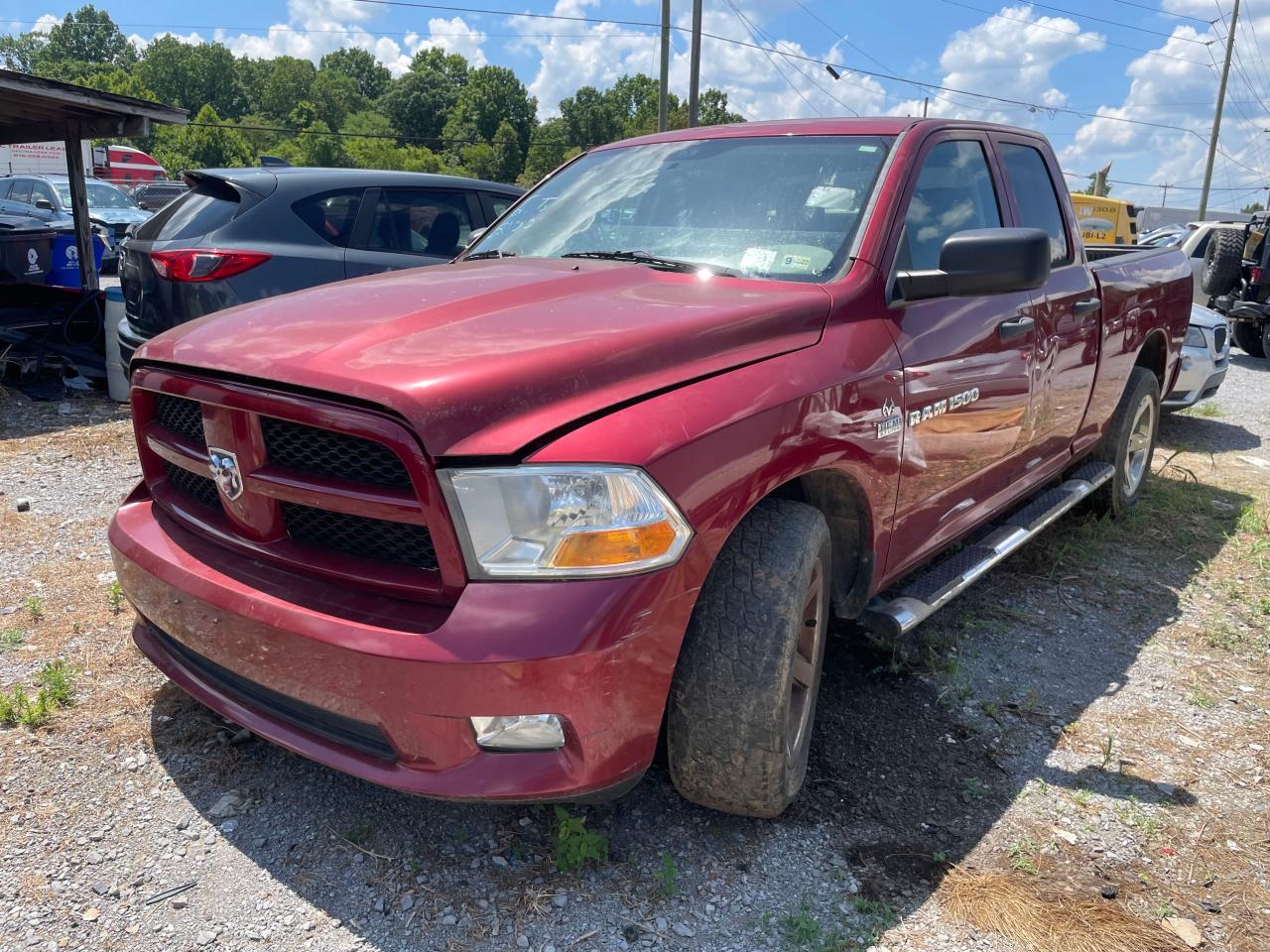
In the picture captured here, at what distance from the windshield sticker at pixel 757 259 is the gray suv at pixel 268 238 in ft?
11.4

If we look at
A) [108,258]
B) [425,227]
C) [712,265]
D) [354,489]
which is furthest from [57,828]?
[108,258]

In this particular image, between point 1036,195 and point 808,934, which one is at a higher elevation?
point 1036,195

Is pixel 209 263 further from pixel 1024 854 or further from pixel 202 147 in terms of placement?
pixel 202 147

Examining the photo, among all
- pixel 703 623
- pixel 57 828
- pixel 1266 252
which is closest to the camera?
pixel 703 623

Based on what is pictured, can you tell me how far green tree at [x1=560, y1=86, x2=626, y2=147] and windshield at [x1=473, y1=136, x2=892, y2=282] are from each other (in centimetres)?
8578

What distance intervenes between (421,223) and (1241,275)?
34.4 ft

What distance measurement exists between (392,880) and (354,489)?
0.98 meters

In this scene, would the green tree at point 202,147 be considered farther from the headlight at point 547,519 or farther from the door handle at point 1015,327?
the headlight at point 547,519

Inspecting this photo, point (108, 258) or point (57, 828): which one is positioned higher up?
point (108, 258)

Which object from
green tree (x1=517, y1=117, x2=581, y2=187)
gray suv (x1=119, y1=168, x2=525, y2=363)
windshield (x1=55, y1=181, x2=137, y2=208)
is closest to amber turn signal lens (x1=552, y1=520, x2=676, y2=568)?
gray suv (x1=119, y1=168, x2=525, y2=363)

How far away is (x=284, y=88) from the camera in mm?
103000

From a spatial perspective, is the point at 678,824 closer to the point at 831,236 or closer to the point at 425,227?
the point at 831,236

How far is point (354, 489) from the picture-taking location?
2035 millimetres

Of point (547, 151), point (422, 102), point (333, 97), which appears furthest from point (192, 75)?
point (547, 151)
